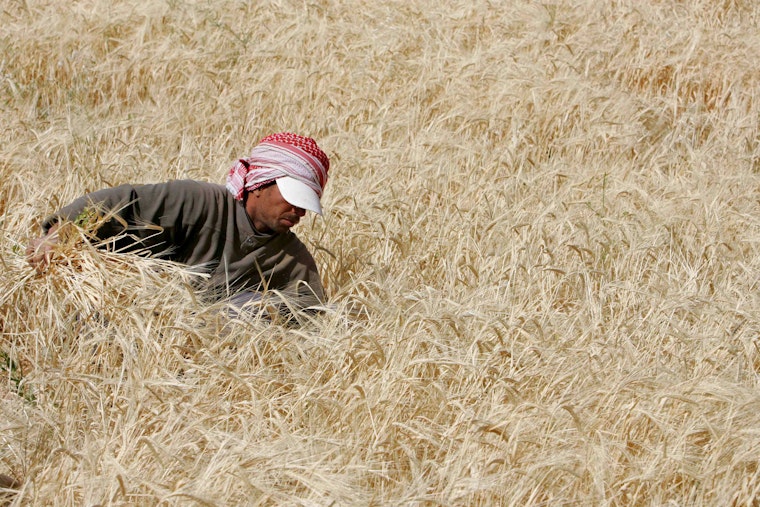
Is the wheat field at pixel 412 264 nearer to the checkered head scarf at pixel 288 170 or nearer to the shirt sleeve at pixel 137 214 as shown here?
the shirt sleeve at pixel 137 214

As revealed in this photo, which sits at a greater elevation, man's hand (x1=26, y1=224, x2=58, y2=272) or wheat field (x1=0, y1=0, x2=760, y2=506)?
man's hand (x1=26, y1=224, x2=58, y2=272)

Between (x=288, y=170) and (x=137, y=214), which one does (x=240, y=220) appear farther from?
(x=137, y=214)

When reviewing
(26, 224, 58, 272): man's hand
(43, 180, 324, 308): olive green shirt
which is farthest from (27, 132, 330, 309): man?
(26, 224, 58, 272): man's hand

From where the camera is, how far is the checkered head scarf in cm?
323

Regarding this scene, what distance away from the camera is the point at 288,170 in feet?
10.7

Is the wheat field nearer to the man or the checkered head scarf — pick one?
the man

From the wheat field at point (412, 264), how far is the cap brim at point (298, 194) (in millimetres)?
305

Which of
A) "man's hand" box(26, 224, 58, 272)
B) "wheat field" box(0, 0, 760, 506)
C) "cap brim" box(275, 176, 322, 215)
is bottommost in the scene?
"wheat field" box(0, 0, 760, 506)

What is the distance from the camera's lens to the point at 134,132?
14.7ft

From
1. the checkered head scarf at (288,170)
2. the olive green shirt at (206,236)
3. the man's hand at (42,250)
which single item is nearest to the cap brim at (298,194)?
the checkered head scarf at (288,170)

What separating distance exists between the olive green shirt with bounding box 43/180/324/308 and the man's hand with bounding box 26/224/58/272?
0.24 ft

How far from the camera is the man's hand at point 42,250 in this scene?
286 centimetres

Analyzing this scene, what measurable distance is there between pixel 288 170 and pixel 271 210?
0.47 feet

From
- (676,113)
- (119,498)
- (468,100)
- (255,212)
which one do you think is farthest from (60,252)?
(676,113)
